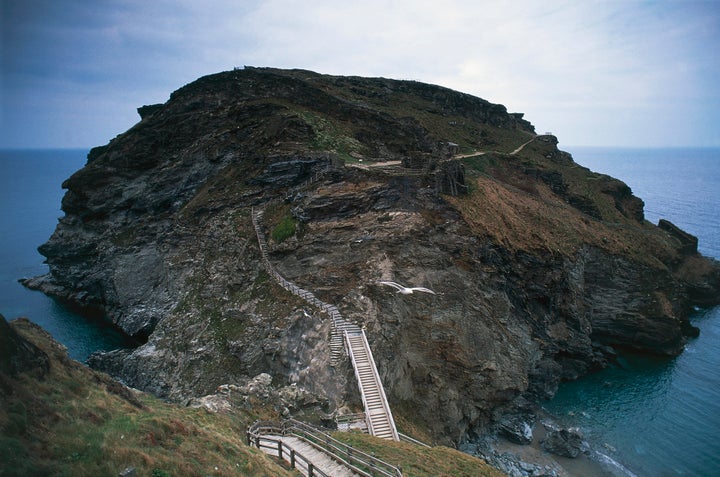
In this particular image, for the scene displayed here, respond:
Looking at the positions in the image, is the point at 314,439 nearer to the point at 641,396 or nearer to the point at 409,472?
the point at 409,472

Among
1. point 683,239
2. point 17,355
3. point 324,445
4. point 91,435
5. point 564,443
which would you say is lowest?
point 564,443

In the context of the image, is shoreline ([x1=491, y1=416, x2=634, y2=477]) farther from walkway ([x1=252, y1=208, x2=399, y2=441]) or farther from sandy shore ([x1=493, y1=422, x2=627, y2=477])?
walkway ([x1=252, y1=208, x2=399, y2=441])

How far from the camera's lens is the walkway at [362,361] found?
29125 mm

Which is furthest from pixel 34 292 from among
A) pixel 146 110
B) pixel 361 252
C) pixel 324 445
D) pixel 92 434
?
pixel 92 434

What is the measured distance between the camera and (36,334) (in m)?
18.9

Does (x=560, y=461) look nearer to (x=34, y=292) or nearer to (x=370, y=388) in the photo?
(x=370, y=388)

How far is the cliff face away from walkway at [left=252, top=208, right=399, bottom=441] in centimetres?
89

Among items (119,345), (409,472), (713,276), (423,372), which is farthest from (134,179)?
(713,276)

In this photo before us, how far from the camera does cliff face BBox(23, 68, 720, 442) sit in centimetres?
3944

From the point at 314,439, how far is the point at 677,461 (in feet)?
120

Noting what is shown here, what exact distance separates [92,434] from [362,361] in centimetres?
2158

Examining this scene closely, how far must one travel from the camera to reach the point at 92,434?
14055mm

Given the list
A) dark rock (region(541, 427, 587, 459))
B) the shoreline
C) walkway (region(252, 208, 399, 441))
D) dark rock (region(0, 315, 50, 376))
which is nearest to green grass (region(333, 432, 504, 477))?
walkway (region(252, 208, 399, 441))

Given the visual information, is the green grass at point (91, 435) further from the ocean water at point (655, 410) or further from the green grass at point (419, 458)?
the ocean water at point (655, 410)
